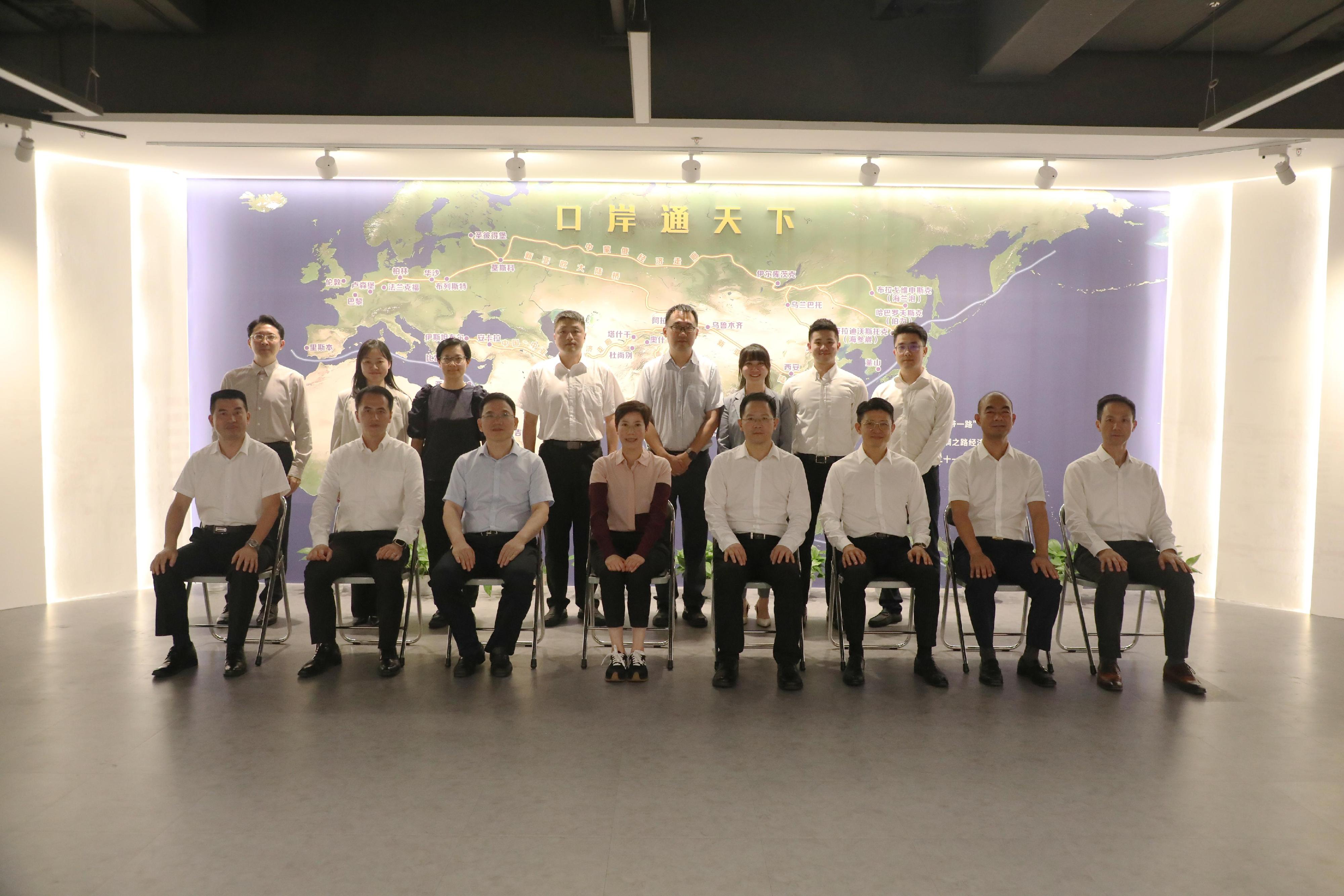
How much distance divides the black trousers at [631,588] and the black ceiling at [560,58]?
256 centimetres

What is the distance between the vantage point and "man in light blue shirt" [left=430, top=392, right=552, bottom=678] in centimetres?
443

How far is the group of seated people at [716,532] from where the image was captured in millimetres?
4418

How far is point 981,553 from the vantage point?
178 inches

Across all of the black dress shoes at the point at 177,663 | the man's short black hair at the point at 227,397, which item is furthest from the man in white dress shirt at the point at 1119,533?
the black dress shoes at the point at 177,663

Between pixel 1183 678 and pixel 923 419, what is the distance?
1976mm

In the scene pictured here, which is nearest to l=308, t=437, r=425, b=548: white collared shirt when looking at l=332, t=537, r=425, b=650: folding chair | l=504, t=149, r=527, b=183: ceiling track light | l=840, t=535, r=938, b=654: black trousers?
l=332, t=537, r=425, b=650: folding chair

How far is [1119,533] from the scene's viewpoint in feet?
15.4

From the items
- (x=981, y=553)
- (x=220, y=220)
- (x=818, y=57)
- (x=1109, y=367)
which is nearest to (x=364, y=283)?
(x=220, y=220)

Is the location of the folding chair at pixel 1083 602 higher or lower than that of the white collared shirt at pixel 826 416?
lower

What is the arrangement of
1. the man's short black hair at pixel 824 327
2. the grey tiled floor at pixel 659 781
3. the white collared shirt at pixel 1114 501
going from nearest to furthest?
the grey tiled floor at pixel 659 781 → the white collared shirt at pixel 1114 501 → the man's short black hair at pixel 824 327

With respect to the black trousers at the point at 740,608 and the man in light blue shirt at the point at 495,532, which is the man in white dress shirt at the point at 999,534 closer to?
the black trousers at the point at 740,608

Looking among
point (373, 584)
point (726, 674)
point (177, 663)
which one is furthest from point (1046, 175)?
point (177, 663)

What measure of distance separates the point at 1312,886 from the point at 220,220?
7294 millimetres

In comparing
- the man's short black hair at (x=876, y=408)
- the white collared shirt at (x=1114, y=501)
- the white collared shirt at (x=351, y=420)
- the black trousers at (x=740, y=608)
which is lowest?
the black trousers at (x=740, y=608)
